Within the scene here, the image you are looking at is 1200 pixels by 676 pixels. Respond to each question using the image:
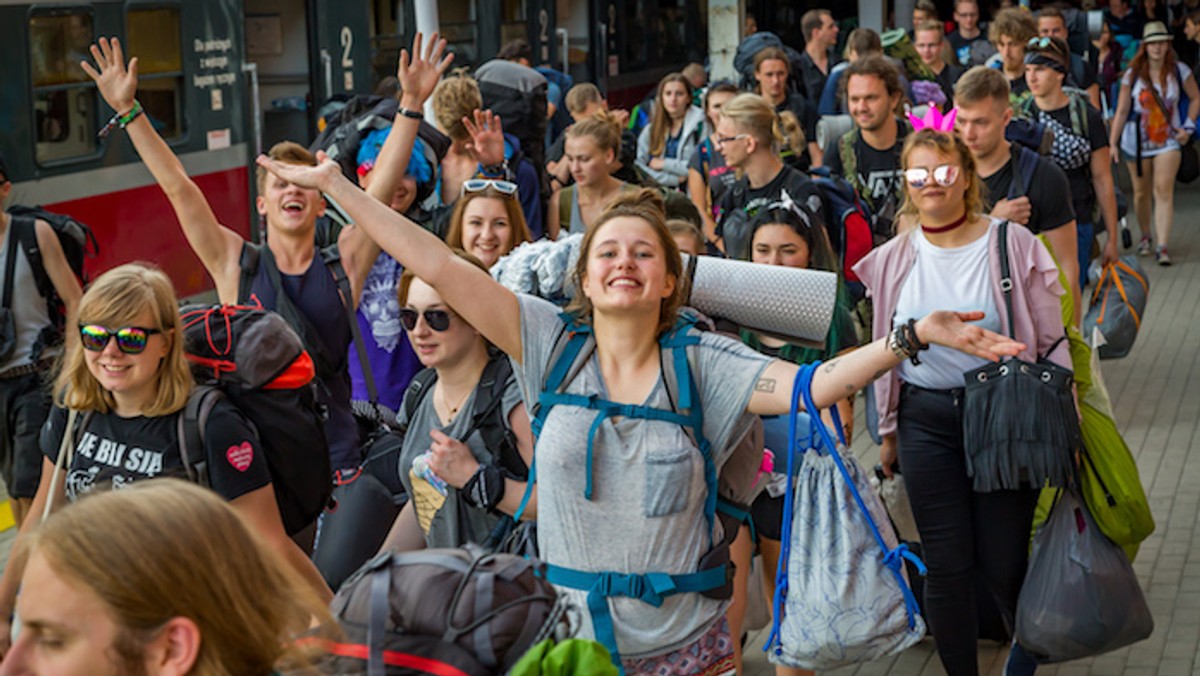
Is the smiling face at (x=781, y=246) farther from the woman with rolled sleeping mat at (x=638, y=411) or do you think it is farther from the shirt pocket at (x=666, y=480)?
the shirt pocket at (x=666, y=480)

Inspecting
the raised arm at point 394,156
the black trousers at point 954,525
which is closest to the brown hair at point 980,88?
the black trousers at point 954,525

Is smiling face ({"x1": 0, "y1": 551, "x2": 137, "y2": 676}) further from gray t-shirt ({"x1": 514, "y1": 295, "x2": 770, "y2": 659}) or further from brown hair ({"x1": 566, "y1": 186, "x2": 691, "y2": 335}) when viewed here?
brown hair ({"x1": 566, "y1": 186, "x2": 691, "y2": 335})

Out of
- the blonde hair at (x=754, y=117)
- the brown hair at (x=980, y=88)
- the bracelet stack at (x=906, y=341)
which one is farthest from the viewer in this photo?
the blonde hair at (x=754, y=117)

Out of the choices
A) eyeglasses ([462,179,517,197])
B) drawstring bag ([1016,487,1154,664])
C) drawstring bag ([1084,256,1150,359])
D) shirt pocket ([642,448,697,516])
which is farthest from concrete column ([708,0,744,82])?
shirt pocket ([642,448,697,516])

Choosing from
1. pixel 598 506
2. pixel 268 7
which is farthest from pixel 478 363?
pixel 268 7

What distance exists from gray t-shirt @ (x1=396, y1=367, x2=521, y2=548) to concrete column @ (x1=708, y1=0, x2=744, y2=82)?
46.5 feet

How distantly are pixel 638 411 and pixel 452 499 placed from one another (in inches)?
27.8

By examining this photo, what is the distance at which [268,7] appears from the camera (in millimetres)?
13688

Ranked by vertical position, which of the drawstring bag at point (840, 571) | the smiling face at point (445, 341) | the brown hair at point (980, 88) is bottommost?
the drawstring bag at point (840, 571)

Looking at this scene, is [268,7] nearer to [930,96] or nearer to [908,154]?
[930,96]

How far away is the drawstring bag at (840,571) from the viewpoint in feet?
13.4

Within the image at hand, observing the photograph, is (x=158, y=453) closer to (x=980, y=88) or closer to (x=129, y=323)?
(x=129, y=323)

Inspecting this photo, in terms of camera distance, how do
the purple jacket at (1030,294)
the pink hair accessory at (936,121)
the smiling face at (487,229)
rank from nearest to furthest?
1. the purple jacket at (1030,294)
2. the smiling face at (487,229)
3. the pink hair accessory at (936,121)

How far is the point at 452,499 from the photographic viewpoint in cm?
440
